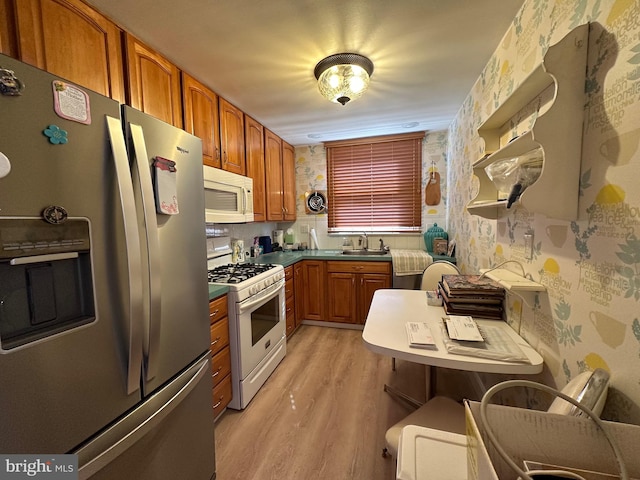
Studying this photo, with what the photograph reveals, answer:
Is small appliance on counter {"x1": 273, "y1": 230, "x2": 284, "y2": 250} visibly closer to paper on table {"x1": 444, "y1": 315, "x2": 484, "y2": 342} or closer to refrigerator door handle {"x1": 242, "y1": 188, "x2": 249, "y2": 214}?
refrigerator door handle {"x1": 242, "y1": 188, "x2": 249, "y2": 214}

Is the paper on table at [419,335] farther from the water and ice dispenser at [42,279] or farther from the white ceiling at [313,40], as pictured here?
the white ceiling at [313,40]

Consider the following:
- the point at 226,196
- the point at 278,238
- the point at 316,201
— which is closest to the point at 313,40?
the point at 226,196

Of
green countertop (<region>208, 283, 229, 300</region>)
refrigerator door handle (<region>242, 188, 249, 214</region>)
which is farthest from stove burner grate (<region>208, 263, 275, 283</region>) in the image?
refrigerator door handle (<region>242, 188, 249, 214</region>)

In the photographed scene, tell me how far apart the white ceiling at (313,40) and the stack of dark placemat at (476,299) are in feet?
4.62

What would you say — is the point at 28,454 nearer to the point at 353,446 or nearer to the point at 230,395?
the point at 230,395

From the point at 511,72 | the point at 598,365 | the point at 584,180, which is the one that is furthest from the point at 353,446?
the point at 511,72

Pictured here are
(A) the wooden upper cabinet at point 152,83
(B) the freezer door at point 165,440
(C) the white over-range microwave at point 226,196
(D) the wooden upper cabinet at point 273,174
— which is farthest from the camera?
(D) the wooden upper cabinet at point 273,174

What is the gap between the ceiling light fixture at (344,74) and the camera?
1638 mm

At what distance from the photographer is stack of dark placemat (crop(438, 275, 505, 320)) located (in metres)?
1.47

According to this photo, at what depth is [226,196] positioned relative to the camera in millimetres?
2156

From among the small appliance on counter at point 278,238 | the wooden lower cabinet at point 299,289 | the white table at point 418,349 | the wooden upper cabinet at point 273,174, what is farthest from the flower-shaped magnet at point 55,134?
the small appliance on counter at point 278,238

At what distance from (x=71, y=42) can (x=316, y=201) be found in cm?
280

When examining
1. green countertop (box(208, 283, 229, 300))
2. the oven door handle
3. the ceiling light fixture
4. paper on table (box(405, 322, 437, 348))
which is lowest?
the oven door handle

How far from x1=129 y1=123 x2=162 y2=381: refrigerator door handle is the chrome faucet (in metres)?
2.80
